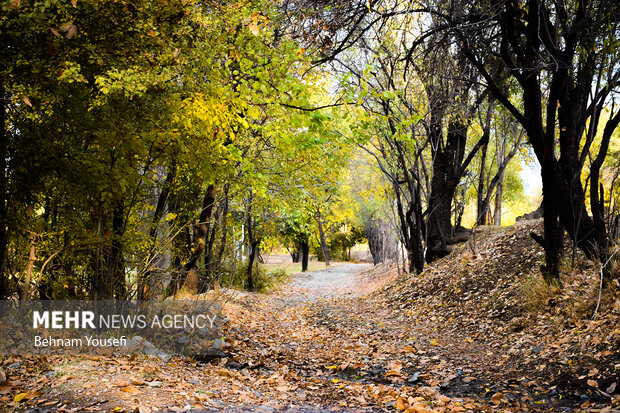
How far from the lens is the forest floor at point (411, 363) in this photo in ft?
13.6

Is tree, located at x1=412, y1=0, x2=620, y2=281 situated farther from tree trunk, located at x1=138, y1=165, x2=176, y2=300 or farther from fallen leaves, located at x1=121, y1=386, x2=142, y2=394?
fallen leaves, located at x1=121, y1=386, x2=142, y2=394

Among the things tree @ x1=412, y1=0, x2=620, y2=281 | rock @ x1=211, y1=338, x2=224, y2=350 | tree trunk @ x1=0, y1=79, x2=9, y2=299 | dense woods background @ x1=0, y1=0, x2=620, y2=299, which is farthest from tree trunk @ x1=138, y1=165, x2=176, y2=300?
tree @ x1=412, y1=0, x2=620, y2=281

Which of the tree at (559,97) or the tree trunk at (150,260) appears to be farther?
the tree at (559,97)

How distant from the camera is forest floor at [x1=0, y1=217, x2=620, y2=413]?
13.6 feet

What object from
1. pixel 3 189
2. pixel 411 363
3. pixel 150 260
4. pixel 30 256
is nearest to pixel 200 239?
pixel 150 260

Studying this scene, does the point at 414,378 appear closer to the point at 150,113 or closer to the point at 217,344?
the point at 217,344

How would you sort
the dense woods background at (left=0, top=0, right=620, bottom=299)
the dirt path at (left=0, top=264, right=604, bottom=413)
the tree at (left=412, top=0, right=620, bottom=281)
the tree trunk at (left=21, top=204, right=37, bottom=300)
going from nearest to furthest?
the dirt path at (left=0, top=264, right=604, bottom=413), the dense woods background at (left=0, top=0, right=620, bottom=299), the tree trunk at (left=21, top=204, right=37, bottom=300), the tree at (left=412, top=0, right=620, bottom=281)

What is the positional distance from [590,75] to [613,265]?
290cm

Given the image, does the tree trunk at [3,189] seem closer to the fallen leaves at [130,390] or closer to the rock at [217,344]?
the fallen leaves at [130,390]

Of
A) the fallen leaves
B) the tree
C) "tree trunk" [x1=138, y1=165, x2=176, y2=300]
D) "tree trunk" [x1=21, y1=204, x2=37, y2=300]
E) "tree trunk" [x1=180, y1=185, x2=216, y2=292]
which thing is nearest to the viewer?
the fallen leaves

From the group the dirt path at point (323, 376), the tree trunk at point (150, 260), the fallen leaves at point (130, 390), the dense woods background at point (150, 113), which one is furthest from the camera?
the tree trunk at point (150, 260)

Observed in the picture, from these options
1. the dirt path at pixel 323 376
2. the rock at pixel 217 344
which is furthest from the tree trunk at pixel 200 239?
the rock at pixel 217 344

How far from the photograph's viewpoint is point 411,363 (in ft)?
21.0

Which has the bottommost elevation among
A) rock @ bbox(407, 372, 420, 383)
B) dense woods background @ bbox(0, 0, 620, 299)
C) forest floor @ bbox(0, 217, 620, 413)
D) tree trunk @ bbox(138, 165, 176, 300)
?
rock @ bbox(407, 372, 420, 383)
